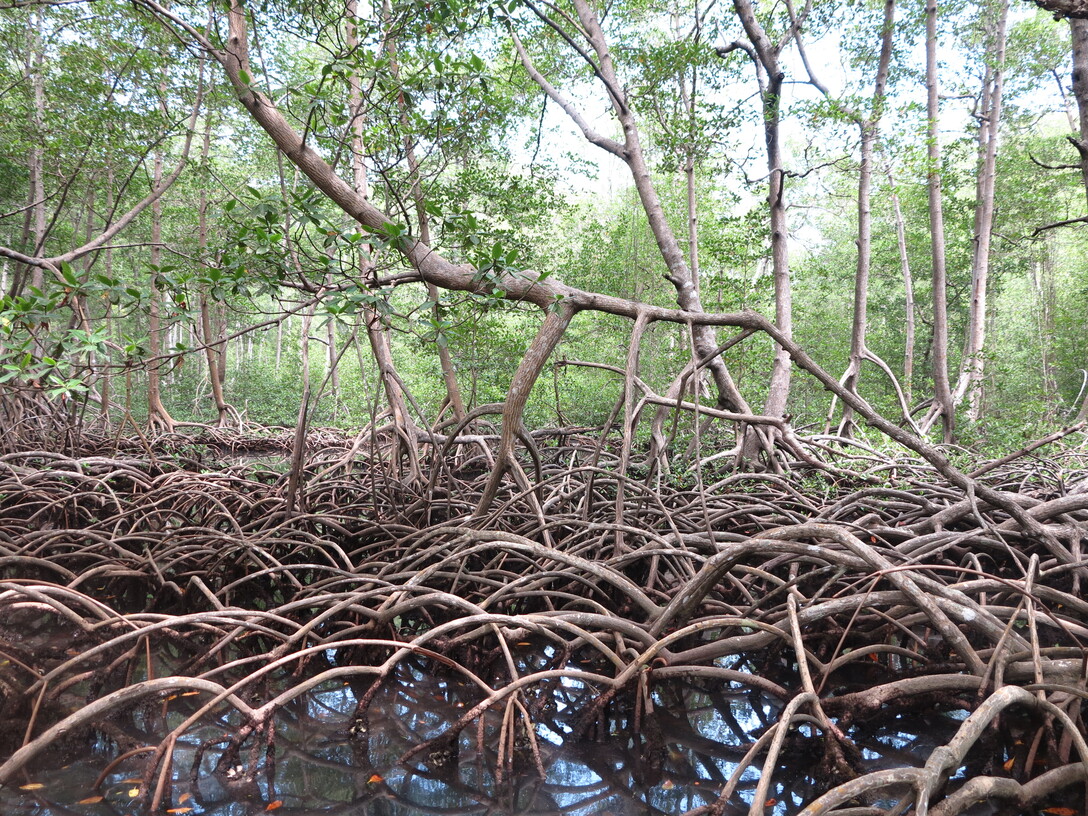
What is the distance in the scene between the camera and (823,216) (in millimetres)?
19016

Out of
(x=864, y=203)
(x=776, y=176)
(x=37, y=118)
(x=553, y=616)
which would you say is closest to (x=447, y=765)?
(x=553, y=616)

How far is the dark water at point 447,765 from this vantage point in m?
1.95

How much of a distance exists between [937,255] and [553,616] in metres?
7.47

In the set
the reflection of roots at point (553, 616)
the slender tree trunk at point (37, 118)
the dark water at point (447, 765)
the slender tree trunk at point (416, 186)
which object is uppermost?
the slender tree trunk at point (37, 118)

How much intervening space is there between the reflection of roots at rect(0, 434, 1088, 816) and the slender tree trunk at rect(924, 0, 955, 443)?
9.17 ft

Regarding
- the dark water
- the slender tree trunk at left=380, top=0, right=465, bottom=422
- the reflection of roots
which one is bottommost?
the dark water

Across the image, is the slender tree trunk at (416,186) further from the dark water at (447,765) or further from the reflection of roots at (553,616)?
the dark water at (447,765)

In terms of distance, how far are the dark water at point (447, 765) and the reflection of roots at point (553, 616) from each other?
0.03 meters

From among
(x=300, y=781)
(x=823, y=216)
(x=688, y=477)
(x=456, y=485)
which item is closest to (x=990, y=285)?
(x=823, y=216)

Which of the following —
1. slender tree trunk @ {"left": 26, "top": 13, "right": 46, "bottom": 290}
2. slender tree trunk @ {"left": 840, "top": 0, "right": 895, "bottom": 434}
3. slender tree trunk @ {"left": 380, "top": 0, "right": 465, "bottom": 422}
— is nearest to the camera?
slender tree trunk @ {"left": 380, "top": 0, "right": 465, "bottom": 422}

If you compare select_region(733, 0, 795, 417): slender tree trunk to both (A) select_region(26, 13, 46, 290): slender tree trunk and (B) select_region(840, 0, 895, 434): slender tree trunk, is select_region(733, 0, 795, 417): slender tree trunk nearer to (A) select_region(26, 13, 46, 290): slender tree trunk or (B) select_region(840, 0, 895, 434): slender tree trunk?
(B) select_region(840, 0, 895, 434): slender tree trunk

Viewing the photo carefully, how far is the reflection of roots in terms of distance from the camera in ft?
6.26

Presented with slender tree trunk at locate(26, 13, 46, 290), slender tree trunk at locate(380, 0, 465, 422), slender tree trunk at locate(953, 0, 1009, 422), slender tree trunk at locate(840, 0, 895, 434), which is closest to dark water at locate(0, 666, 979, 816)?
slender tree trunk at locate(380, 0, 465, 422)

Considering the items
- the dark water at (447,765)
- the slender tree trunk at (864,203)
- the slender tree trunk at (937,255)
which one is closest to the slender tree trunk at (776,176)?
the slender tree trunk at (864,203)
